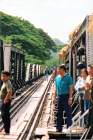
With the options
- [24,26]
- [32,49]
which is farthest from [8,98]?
[24,26]

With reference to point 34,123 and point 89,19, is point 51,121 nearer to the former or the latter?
point 34,123

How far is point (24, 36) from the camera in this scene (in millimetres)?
118375

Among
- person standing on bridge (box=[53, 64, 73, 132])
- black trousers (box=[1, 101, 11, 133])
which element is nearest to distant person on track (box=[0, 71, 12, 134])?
black trousers (box=[1, 101, 11, 133])

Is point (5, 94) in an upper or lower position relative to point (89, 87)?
lower

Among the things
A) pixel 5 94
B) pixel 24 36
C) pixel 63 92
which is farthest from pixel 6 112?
pixel 24 36

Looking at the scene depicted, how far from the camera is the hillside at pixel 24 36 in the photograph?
4222 inches

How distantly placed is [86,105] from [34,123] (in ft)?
17.9

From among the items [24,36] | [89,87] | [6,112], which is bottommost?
[6,112]

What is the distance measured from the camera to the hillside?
10725cm

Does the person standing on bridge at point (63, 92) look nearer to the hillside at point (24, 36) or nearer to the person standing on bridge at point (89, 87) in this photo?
the person standing on bridge at point (89, 87)

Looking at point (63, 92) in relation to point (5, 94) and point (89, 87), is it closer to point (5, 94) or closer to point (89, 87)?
point (89, 87)

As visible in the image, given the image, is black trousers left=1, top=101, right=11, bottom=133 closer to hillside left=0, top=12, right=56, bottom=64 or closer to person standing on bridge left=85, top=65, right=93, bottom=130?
person standing on bridge left=85, top=65, right=93, bottom=130

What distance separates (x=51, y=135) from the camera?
42.4 feet

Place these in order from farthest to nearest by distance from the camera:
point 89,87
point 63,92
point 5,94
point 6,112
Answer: point 6,112, point 5,94, point 63,92, point 89,87
